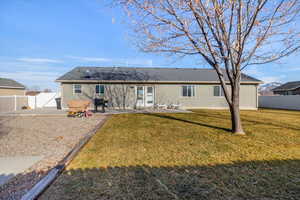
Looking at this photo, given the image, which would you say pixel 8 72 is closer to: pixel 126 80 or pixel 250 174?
pixel 126 80

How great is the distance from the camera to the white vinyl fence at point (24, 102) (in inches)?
507

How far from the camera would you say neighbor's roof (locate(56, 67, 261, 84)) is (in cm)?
1368

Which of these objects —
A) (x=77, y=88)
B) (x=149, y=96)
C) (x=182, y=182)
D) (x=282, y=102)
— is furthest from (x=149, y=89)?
(x=282, y=102)

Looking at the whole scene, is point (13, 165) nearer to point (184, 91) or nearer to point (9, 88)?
point (184, 91)

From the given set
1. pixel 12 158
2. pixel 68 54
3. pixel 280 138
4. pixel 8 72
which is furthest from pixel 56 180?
pixel 8 72

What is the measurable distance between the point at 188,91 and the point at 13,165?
13.4m

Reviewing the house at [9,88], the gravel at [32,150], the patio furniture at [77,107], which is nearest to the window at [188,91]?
the patio furniture at [77,107]

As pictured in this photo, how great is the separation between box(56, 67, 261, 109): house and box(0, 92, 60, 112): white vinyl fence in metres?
4.70

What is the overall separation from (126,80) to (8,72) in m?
22.2

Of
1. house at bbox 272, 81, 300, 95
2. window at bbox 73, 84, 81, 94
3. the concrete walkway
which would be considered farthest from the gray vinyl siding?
house at bbox 272, 81, 300, 95

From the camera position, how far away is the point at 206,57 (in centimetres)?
568

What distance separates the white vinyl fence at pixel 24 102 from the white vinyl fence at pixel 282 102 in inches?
1088

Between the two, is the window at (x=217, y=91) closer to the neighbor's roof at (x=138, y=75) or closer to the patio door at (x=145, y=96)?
the neighbor's roof at (x=138, y=75)

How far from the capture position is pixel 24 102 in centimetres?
1479
